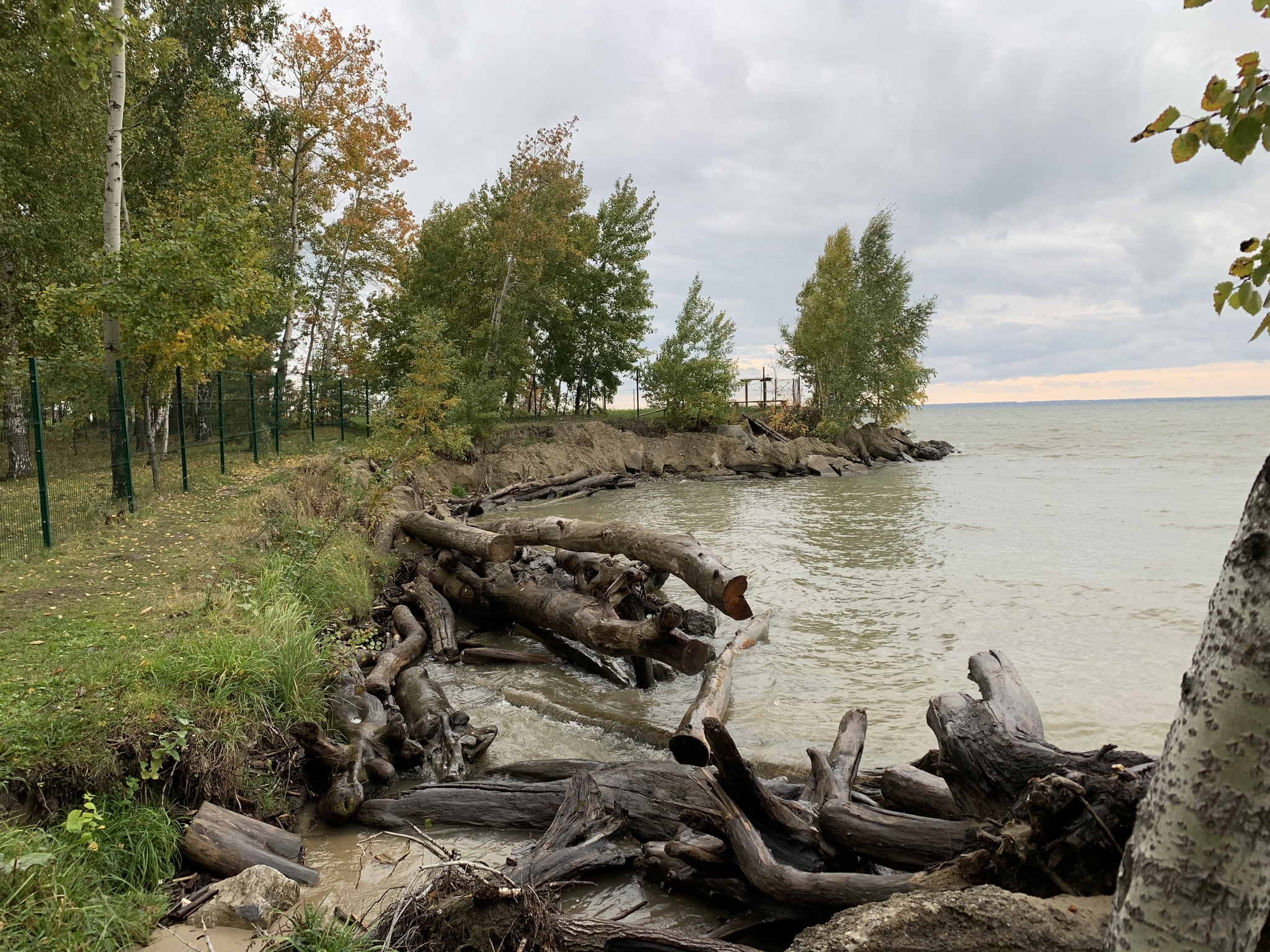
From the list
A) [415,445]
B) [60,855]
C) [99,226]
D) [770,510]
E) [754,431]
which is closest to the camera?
[60,855]

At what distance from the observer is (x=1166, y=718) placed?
249 inches

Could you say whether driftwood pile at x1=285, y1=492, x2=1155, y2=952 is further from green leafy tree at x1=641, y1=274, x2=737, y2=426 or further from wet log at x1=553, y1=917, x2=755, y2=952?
green leafy tree at x1=641, y1=274, x2=737, y2=426

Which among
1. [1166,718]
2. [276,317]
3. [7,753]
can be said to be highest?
[276,317]

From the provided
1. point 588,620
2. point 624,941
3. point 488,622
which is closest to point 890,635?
point 588,620

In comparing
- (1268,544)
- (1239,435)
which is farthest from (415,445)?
(1239,435)

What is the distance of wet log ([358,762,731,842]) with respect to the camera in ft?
13.4

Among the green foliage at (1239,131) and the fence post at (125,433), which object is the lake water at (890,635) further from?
the fence post at (125,433)

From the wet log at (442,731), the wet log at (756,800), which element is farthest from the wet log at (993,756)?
the wet log at (442,731)

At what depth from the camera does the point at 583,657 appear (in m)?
7.93

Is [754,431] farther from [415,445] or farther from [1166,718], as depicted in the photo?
[1166,718]

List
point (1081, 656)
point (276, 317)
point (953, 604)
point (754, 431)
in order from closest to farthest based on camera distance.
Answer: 1. point (1081, 656)
2. point (953, 604)
3. point (276, 317)
4. point (754, 431)

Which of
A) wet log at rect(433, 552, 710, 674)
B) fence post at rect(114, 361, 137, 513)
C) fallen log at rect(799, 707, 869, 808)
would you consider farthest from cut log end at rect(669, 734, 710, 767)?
fence post at rect(114, 361, 137, 513)

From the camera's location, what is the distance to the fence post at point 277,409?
1942cm

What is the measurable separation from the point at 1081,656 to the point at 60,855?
8887 millimetres
